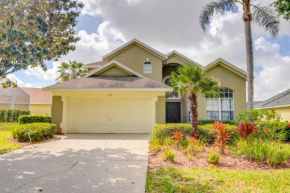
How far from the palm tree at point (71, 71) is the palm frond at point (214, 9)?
61.0 feet

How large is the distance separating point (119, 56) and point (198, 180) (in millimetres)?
14808

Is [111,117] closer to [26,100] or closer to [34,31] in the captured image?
[34,31]

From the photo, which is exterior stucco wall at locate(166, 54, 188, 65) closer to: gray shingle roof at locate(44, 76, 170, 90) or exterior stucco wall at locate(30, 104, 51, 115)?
gray shingle roof at locate(44, 76, 170, 90)

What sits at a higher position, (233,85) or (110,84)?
(233,85)

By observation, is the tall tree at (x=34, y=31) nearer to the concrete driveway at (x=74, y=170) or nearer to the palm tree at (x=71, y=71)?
the concrete driveway at (x=74, y=170)

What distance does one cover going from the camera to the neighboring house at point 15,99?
2964 centimetres

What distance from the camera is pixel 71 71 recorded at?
90.6 ft

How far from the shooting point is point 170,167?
580 centimetres

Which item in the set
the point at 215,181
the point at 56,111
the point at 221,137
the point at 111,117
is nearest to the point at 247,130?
the point at 221,137

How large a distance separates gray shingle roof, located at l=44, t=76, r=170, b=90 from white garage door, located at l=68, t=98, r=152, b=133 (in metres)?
1.20

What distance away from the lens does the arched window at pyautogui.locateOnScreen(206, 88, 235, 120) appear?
16.7 m

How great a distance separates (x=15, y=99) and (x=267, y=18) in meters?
36.6

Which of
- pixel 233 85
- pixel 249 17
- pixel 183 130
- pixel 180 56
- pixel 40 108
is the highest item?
pixel 249 17

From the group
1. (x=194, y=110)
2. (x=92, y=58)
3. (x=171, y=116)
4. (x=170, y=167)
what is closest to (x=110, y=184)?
(x=170, y=167)
